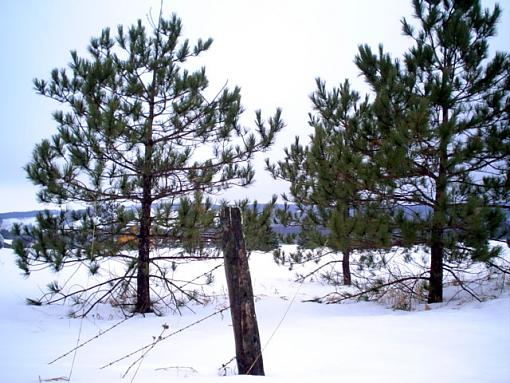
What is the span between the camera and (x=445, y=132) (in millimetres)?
5000

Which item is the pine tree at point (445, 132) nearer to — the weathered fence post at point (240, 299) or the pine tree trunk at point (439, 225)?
the pine tree trunk at point (439, 225)

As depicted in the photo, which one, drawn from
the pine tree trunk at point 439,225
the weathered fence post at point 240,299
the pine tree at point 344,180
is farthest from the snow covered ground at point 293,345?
the pine tree at point 344,180

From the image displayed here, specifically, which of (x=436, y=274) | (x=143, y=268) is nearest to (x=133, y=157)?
(x=143, y=268)

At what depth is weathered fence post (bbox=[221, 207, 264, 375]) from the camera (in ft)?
8.79

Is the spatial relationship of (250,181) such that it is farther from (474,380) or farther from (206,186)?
(474,380)

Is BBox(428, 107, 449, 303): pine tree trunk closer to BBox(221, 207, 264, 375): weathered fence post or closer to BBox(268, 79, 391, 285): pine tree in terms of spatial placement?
BBox(268, 79, 391, 285): pine tree

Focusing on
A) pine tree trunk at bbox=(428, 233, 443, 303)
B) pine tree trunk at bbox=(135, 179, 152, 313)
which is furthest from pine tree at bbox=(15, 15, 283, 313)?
pine tree trunk at bbox=(428, 233, 443, 303)

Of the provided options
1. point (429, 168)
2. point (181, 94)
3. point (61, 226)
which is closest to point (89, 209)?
point (61, 226)

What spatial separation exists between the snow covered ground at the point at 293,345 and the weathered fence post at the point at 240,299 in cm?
19

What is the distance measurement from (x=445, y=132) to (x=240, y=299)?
3779 millimetres

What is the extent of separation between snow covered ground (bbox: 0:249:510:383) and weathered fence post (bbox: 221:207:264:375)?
19 centimetres

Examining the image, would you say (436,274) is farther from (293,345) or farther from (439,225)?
(293,345)

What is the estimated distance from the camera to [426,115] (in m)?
4.88

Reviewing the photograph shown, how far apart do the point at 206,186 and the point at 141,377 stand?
4.27 meters
